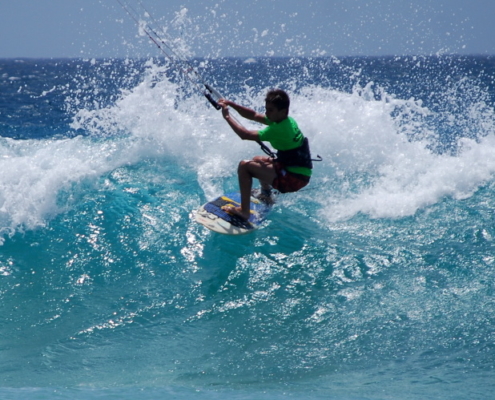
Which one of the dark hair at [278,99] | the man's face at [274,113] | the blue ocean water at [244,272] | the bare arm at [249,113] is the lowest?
the blue ocean water at [244,272]

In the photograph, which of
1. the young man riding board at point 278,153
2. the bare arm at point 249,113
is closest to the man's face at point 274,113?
the young man riding board at point 278,153

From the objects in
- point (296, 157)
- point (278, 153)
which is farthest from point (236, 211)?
point (296, 157)

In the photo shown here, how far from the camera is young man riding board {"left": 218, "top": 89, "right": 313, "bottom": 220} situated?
5660mm

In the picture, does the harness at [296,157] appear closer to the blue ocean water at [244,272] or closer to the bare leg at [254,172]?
the bare leg at [254,172]

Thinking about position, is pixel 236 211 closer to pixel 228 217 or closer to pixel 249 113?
pixel 228 217

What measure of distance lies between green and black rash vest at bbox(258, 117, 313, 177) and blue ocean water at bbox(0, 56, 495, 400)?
2.99 ft

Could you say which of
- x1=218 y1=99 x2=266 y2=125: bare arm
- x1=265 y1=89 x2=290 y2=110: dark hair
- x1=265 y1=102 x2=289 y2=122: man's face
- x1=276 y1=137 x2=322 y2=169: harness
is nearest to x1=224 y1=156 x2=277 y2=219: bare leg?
x1=276 y1=137 x2=322 y2=169: harness

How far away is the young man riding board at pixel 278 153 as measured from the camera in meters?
5.66

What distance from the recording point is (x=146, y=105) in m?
10.3

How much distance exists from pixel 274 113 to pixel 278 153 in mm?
602

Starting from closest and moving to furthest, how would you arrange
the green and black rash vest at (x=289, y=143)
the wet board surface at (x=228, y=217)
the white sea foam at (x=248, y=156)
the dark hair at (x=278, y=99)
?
the dark hair at (x=278, y=99) → the green and black rash vest at (x=289, y=143) → the wet board surface at (x=228, y=217) → the white sea foam at (x=248, y=156)

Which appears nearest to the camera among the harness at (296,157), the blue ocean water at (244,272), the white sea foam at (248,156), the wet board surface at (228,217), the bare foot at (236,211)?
the blue ocean water at (244,272)

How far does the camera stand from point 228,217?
6.44 meters

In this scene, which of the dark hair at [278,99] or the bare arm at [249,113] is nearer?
the dark hair at [278,99]
